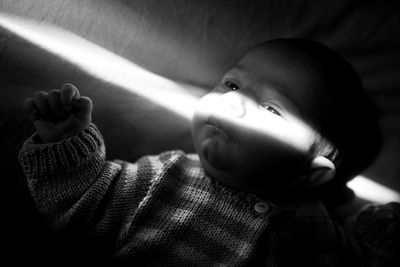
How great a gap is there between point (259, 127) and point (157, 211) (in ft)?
0.70

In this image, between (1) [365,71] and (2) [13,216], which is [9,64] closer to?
(2) [13,216]

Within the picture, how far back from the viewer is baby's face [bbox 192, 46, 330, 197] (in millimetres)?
617

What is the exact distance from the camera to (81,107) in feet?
1.86

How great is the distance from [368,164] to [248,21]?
0.39m

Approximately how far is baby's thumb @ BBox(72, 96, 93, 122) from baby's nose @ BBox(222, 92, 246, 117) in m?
0.21

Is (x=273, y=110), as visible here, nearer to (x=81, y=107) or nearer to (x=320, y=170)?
(x=320, y=170)

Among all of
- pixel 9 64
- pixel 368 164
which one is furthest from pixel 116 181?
pixel 368 164

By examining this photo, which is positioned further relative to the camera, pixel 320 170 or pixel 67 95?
pixel 320 170

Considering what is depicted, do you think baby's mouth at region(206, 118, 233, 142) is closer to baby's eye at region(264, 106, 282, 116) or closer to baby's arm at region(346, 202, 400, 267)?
baby's eye at region(264, 106, 282, 116)

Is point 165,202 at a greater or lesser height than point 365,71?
lesser

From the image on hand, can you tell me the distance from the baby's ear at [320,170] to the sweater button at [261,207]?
0.10 m

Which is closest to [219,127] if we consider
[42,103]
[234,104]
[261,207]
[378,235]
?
[234,104]

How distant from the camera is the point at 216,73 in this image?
792mm

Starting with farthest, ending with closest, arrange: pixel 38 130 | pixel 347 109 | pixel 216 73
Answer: pixel 216 73 → pixel 347 109 → pixel 38 130
